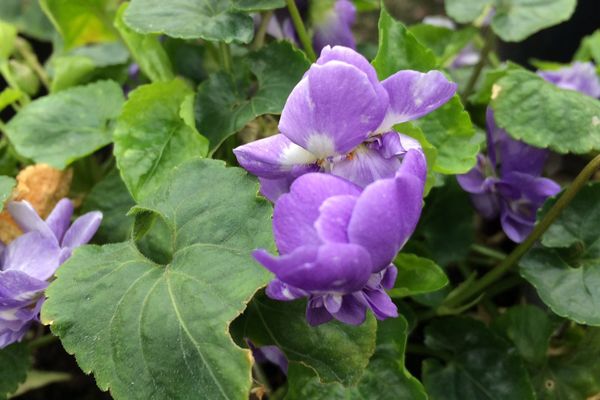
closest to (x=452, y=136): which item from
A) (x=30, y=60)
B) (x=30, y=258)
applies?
(x=30, y=258)

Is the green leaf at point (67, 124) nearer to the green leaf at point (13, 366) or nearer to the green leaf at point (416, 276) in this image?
the green leaf at point (13, 366)

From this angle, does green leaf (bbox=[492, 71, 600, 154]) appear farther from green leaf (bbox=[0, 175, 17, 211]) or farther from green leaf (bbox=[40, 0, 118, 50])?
green leaf (bbox=[40, 0, 118, 50])

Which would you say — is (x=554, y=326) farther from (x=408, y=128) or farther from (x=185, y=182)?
(x=185, y=182)

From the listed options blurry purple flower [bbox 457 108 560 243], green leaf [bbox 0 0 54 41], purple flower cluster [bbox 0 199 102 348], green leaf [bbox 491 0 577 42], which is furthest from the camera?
green leaf [bbox 0 0 54 41]

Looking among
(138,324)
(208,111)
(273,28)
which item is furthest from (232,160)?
(138,324)

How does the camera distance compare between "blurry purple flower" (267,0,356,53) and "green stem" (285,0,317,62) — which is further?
"blurry purple flower" (267,0,356,53)

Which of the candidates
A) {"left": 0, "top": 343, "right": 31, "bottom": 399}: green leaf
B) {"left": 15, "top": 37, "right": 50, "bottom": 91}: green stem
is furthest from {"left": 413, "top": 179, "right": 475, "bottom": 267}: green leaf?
{"left": 15, "top": 37, "right": 50, "bottom": 91}: green stem
